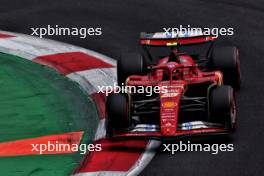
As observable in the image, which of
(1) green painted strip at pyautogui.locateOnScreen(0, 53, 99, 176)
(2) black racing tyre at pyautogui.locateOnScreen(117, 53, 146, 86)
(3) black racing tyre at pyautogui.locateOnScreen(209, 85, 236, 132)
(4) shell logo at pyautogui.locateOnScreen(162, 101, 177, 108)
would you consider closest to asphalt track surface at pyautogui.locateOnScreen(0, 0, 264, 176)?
(3) black racing tyre at pyautogui.locateOnScreen(209, 85, 236, 132)

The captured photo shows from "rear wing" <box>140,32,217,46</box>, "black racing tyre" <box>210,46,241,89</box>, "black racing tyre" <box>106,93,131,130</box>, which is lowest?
"black racing tyre" <box>106,93,131,130</box>

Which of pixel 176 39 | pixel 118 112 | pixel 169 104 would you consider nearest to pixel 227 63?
pixel 176 39

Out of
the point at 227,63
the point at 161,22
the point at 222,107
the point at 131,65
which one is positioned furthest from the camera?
the point at 161,22

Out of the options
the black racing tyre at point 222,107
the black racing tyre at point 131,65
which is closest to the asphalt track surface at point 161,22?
the black racing tyre at point 222,107

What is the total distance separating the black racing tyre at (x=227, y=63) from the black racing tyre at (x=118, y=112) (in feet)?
5.25

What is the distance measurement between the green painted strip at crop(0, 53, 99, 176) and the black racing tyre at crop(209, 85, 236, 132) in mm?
1427

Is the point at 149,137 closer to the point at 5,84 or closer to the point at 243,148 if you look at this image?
the point at 243,148

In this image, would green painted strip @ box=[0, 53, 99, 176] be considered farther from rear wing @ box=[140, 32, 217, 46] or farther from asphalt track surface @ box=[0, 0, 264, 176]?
asphalt track surface @ box=[0, 0, 264, 176]

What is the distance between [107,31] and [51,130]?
406cm

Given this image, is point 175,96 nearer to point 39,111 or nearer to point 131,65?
point 131,65

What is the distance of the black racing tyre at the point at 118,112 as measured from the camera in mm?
8297

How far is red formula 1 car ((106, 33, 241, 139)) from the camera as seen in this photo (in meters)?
8.13

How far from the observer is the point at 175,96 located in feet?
27.7

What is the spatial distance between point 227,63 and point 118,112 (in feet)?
5.96
